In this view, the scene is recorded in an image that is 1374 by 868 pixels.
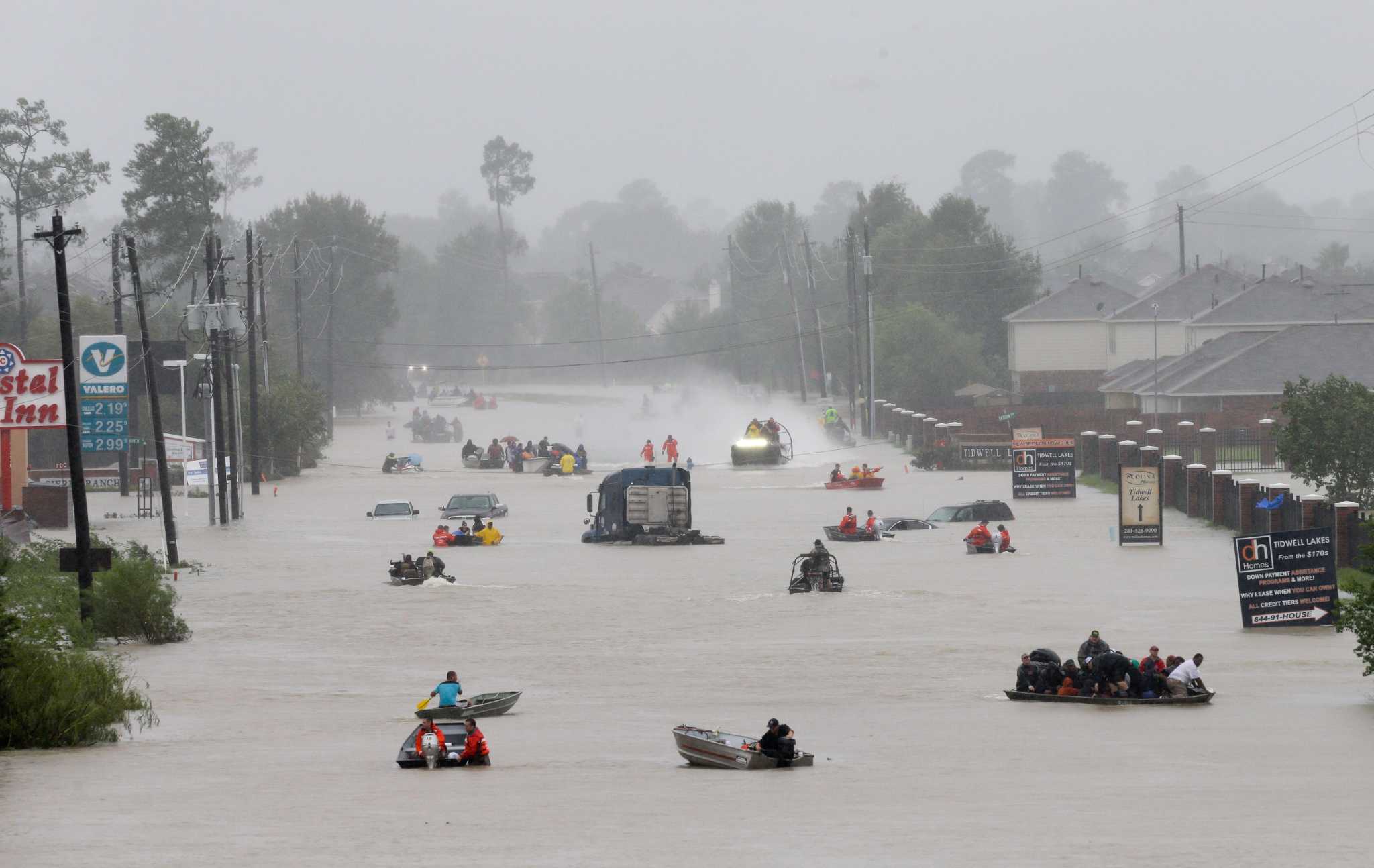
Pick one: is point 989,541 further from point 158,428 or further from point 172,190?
point 172,190

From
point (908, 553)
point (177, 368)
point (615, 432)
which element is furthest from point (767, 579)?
point (615, 432)

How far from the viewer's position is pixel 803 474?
7588 centimetres

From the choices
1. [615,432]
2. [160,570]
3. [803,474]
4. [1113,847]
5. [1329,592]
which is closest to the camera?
[1113,847]

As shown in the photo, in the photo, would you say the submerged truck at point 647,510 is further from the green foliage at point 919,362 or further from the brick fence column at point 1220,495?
the green foliage at point 919,362

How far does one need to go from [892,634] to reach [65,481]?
39.7m

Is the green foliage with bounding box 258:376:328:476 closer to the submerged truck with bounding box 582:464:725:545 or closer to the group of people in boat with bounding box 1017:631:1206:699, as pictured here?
the submerged truck with bounding box 582:464:725:545

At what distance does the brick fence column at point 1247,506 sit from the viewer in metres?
46.8

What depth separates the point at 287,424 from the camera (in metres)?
78.9

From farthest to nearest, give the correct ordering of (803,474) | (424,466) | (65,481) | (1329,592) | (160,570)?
(424,466) → (803,474) → (65,481) → (160,570) → (1329,592)

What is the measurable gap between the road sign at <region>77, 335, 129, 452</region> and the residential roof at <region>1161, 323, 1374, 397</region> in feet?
152

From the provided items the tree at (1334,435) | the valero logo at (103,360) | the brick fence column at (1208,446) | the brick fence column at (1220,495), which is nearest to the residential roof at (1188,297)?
the brick fence column at (1208,446)

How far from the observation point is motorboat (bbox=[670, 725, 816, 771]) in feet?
64.2

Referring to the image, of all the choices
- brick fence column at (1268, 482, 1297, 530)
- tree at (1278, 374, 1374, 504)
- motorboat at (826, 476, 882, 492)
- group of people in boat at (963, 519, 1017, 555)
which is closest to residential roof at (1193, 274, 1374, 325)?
motorboat at (826, 476, 882, 492)

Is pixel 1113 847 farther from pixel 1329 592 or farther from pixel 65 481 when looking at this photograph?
pixel 65 481
